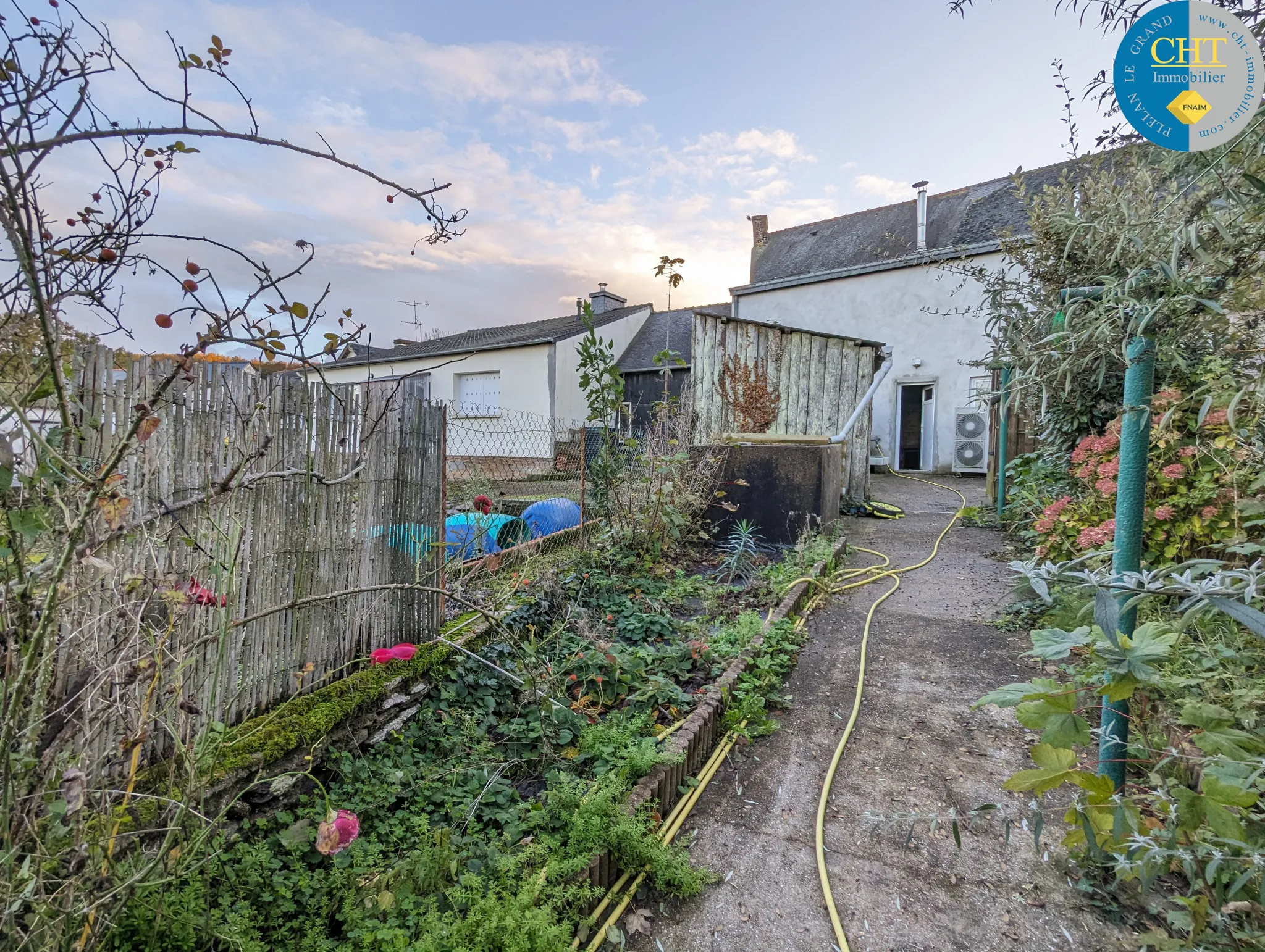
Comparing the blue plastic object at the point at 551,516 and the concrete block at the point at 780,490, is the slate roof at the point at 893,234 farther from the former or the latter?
the blue plastic object at the point at 551,516

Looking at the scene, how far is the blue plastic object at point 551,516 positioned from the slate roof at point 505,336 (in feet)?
27.8

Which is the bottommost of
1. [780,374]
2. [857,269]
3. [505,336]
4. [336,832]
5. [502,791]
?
[502,791]

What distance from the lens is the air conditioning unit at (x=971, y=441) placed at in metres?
10.7

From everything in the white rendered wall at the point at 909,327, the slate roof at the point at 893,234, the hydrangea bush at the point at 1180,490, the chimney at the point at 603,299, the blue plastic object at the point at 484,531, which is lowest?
the blue plastic object at the point at 484,531

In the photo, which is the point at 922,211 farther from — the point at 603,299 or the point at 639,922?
the point at 639,922

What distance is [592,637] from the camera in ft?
10.8

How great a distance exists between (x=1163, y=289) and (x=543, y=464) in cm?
1133

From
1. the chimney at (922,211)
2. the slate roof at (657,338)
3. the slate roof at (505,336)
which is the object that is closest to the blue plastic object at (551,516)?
the slate roof at (505,336)

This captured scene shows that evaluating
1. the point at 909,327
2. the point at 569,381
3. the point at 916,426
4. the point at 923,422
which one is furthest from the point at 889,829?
the point at 569,381

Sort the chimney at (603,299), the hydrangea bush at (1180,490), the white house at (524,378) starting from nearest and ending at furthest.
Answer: the hydrangea bush at (1180,490) → the white house at (524,378) → the chimney at (603,299)

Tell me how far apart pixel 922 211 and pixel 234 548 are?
49.6 feet

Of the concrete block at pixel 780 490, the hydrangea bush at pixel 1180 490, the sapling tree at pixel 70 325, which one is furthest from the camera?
the concrete block at pixel 780 490

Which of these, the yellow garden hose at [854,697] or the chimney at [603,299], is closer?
the yellow garden hose at [854,697]

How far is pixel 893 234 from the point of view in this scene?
10.8 meters
